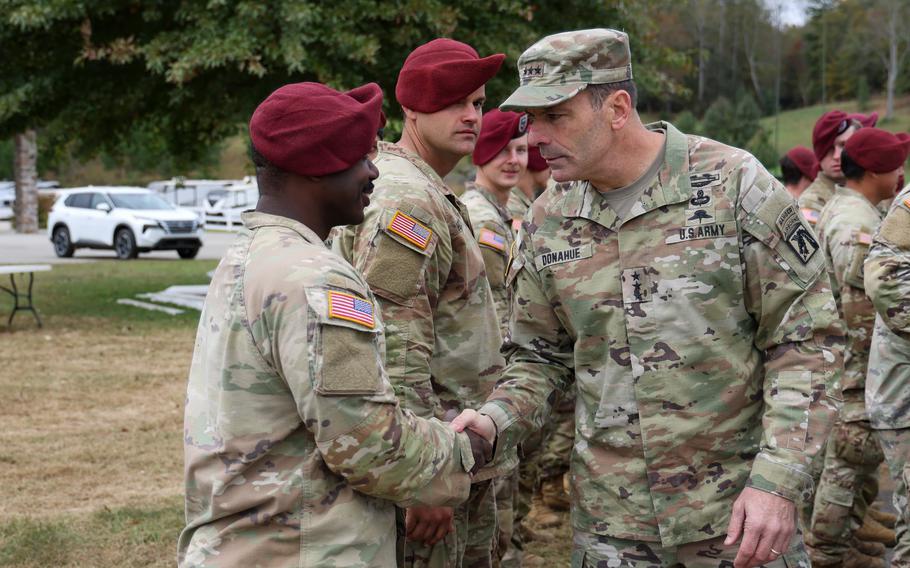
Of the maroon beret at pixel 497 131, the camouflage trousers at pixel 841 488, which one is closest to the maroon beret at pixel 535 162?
the maroon beret at pixel 497 131

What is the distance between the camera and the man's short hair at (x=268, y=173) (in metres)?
2.59

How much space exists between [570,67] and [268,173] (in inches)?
35.4

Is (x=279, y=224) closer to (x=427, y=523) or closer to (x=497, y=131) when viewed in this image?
(x=427, y=523)

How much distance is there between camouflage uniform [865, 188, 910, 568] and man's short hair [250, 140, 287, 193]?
2660 mm

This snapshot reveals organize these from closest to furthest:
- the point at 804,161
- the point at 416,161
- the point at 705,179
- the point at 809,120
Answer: the point at 705,179 → the point at 416,161 → the point at 804,161 → the point at 809,120

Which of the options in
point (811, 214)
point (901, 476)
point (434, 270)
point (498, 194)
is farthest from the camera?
point (811, 214)

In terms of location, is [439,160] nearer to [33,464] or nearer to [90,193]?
[33,464]

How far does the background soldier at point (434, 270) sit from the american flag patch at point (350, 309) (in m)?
0.90

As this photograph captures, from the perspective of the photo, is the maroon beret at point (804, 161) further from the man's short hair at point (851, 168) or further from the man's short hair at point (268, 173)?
the man's short hair at point (268, 173)

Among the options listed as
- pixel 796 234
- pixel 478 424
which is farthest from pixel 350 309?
pixel 796 234

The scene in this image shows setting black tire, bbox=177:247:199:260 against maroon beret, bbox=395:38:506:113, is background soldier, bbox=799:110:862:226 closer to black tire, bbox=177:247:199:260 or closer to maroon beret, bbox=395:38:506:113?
maroon beret, bbox=395:38:506:113

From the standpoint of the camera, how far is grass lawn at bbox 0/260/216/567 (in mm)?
6059

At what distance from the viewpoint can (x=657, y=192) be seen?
9.75ft

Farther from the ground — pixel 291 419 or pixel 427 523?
pixel 291 419
